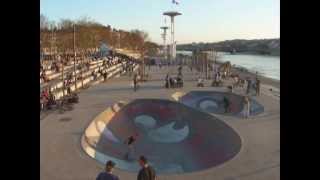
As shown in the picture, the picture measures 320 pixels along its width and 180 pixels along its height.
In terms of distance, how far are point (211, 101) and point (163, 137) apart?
8.58 m

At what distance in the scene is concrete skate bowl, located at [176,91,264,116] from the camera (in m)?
22.5

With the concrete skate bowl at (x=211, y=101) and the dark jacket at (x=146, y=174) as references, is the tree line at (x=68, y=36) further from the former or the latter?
the dark jacket at (x=146, y=174)

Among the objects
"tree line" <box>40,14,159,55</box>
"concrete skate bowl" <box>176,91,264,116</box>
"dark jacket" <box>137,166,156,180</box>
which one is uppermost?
"tree line" <box>40,14,159,55</box>

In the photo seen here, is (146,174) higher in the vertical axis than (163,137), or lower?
higher

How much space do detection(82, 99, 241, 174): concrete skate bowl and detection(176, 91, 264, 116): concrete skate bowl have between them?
357 centimetres

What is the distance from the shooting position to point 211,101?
25094 millimetres

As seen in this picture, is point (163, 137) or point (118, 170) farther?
point (163, 137)

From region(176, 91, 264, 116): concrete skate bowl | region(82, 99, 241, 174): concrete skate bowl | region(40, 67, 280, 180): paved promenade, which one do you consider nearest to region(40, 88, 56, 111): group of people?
region(40, 67, 280, 180): paved promenade

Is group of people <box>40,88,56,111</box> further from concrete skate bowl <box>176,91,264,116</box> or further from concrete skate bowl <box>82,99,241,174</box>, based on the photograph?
concrete skate bowl <box>176,91,264,116</box>

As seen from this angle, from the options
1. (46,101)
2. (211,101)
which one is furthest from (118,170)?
(211,101)

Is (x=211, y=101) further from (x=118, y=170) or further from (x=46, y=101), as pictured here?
(x=118, y=170)
